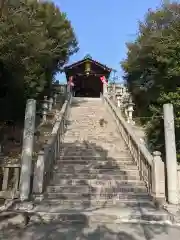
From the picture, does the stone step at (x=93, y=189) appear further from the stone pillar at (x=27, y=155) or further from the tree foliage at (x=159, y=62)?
the tree foliage at (x=159, y=62)

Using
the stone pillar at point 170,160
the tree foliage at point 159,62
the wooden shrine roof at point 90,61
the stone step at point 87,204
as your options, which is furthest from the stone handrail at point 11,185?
the wooden shrine roof at point 90,61

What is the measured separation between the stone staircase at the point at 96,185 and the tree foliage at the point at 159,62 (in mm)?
1651

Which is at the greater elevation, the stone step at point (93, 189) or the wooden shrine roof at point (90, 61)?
the wooden shrine roof at point (90, 61)

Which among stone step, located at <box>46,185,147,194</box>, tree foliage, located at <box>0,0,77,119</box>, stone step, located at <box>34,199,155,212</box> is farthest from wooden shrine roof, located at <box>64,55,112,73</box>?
stone step, located at <box>34,199,155,212</box>

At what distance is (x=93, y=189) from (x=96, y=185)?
0.18 metres

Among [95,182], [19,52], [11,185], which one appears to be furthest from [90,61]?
[11,185]

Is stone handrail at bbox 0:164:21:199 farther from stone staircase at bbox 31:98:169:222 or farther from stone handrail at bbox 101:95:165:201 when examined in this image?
stone handrail at bbox 101:95:165:201

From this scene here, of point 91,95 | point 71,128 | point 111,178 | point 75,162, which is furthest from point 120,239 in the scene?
point 91,95

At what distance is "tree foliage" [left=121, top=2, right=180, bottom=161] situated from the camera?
411 inches

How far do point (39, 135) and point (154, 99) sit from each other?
5.28 m

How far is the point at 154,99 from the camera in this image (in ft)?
38.6

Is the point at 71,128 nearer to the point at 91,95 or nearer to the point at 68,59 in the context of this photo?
the point at 68,59

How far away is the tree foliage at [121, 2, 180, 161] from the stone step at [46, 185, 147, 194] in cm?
306

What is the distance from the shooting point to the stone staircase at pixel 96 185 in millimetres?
5598
